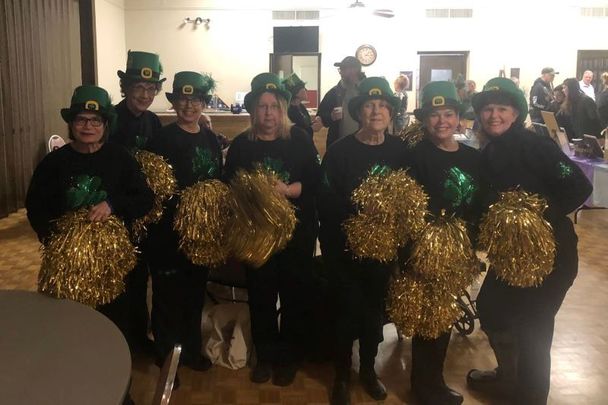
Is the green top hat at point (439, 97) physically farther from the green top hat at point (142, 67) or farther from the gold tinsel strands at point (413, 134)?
the green top hat at point (142, 67)

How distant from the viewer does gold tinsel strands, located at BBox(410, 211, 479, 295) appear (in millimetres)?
2148

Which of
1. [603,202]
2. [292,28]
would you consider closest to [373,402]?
[603,202]

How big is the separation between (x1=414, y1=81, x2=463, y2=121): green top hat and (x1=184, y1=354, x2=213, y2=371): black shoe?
5.18 feet

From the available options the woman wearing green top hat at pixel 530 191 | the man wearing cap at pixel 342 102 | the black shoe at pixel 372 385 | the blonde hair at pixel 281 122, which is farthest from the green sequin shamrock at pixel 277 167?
the man wearing cap at pixel 342 102

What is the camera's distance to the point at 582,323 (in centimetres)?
344

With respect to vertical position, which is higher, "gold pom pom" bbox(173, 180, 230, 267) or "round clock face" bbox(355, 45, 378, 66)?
"round clock face" bbox(355, 45, 378, 66)

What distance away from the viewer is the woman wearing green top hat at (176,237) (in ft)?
8.32

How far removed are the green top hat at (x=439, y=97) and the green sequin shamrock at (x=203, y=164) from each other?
0.96 meters

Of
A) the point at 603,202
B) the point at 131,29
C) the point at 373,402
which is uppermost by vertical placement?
the point at 131,29

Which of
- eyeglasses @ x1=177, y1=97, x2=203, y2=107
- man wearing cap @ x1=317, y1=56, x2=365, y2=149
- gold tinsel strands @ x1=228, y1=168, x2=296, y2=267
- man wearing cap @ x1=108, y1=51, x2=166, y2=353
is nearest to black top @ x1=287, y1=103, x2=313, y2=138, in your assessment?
man wearing cap @ x1=317, y1=56, x2=365, y2=149

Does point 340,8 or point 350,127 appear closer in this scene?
point 350,127

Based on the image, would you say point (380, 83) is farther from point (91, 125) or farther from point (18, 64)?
point (18, 64)

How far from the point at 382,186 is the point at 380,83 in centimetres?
48

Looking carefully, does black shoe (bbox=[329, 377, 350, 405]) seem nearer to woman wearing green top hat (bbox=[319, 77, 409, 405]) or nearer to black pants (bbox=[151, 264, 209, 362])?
woman wearing green top hat (bbox=[319, 77, 409, 405])
